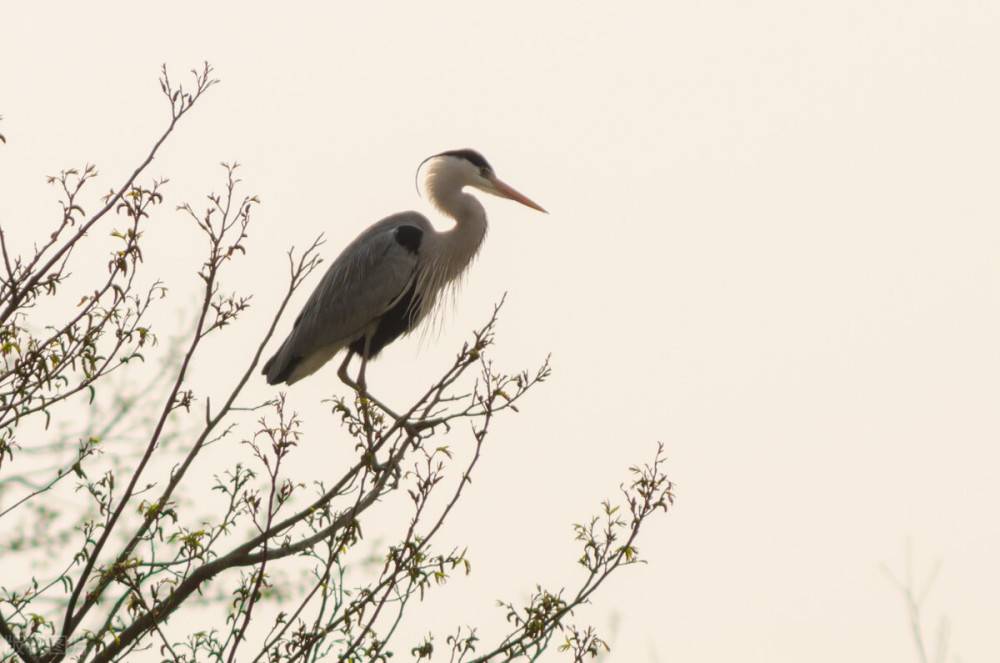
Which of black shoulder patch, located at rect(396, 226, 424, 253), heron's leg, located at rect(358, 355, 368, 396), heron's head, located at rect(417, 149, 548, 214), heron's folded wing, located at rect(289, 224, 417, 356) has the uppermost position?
heron's head, located at rect(417, 149, 548, 214)

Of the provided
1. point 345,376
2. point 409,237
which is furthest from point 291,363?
point 409,237

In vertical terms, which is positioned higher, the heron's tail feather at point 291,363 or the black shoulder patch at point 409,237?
the black shoulder patch at point 409,237

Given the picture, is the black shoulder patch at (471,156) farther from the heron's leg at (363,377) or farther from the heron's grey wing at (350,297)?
the heron's leg at (363,377)

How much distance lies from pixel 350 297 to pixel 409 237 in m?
0.62

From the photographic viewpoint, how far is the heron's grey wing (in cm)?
882

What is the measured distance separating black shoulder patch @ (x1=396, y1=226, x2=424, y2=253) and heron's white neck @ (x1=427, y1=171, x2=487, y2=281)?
13 centimetres

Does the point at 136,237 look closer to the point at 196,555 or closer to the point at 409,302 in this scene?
the point at 196,555

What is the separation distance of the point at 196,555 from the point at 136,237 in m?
0.96

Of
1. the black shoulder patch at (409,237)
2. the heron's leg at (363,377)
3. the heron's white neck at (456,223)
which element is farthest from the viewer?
the heron's white neck at (456,223)

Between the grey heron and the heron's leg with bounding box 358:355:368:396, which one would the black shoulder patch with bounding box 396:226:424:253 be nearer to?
the grey heron

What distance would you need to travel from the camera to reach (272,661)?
3891 millimetres

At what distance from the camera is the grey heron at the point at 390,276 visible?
8867 mm

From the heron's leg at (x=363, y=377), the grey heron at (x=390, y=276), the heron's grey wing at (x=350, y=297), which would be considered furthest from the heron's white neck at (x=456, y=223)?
the heron's leg at (x=363, y=377)

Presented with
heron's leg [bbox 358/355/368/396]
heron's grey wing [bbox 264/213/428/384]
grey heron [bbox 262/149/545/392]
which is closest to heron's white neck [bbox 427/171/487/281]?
grey heron [bbox 262/149/545/392]
